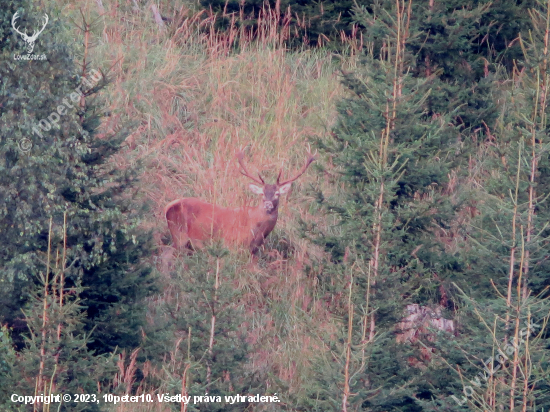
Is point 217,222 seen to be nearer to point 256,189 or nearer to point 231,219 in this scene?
point 231,219

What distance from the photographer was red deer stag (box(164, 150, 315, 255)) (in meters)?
10.0

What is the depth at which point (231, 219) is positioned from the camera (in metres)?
10.2

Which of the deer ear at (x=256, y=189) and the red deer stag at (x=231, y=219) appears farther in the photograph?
the deer ear at (x=256, y=189)

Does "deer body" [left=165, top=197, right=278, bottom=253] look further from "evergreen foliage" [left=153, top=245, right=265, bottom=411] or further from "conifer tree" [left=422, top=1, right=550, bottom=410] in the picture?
"evergreen foliage" [left=153, top=245, right=265, bottom=411]

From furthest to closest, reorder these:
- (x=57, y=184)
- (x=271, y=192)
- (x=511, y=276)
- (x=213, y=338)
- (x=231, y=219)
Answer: (x=231, y=219)
(x=271, y=192)
(x=57, y=184)
(x=511, y=276)
(x=213, y=338)

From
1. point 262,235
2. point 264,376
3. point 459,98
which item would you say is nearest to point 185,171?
point 262,235

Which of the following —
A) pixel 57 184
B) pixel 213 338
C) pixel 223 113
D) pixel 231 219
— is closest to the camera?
pixel 213 338

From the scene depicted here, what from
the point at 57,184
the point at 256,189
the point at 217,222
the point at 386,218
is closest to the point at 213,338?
the point at 386,218

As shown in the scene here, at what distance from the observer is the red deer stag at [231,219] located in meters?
10.0

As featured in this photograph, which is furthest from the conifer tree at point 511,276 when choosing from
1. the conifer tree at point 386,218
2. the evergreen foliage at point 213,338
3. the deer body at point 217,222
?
the deer body at point 217,222

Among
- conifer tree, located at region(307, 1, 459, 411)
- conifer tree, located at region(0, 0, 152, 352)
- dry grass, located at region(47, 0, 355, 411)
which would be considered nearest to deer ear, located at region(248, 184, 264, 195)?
dry grass, located at region(47, 0, 355, 411)

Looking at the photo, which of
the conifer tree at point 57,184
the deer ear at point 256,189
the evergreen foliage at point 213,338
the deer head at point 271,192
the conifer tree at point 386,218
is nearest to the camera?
the evergreen foliage at point 213,338

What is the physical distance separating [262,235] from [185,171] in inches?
75.1

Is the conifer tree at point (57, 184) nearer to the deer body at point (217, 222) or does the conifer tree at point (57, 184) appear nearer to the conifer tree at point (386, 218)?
the conifer tree at point (386, 218)
